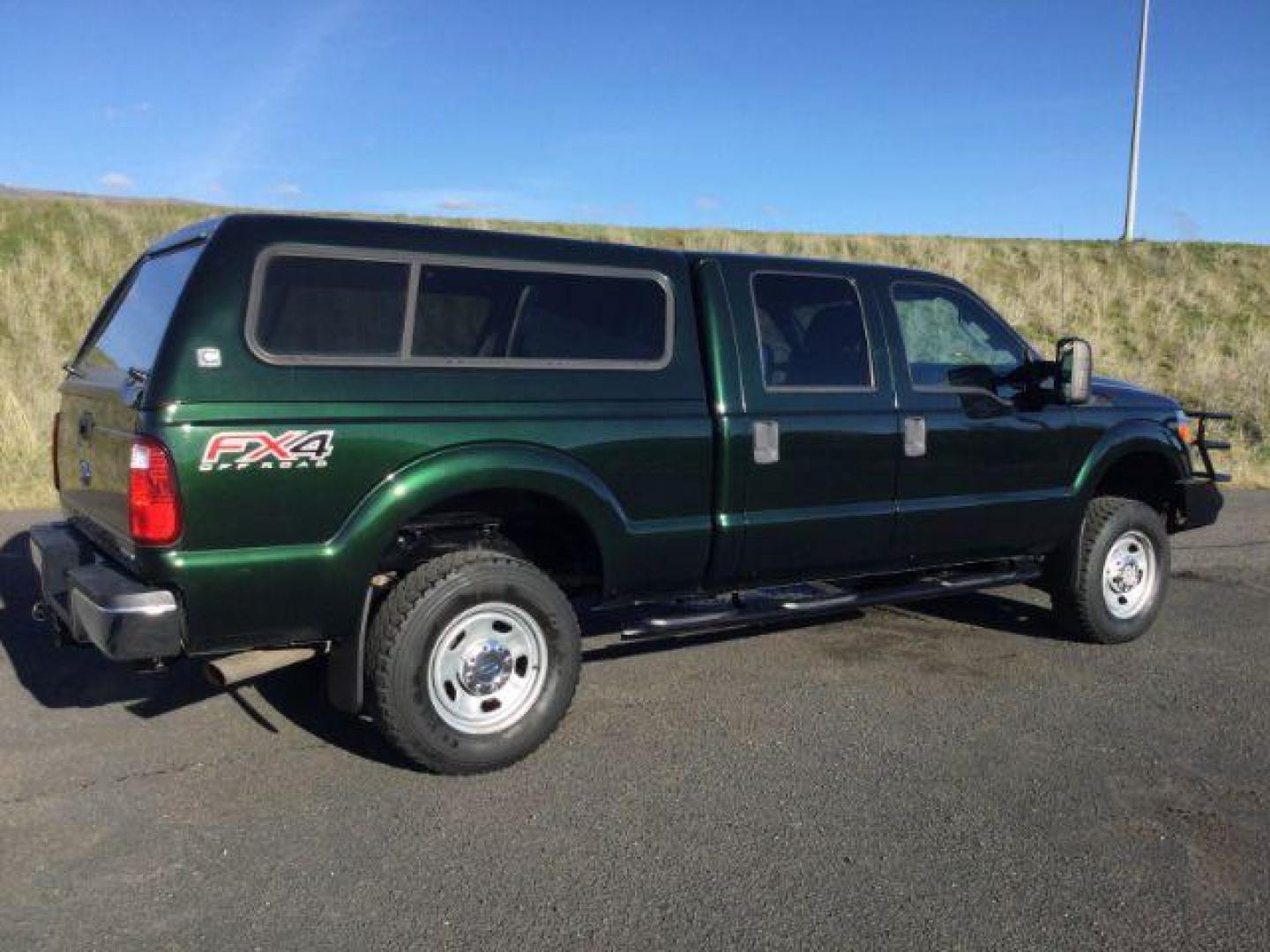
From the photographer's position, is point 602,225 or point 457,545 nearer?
point 457,545

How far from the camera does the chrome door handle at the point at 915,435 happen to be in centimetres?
502

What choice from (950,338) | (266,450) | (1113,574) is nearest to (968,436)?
(950,338)

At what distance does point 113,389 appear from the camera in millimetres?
3775

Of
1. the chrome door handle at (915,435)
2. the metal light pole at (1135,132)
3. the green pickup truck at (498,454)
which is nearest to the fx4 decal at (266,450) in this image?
the green pickup truck at (498,454)

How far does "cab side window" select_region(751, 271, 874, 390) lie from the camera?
4762 mm

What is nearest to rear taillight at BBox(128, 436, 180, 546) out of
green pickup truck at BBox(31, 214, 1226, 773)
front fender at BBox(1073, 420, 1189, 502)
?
green pickup truck at BBox(31, 214, 1226, 773)

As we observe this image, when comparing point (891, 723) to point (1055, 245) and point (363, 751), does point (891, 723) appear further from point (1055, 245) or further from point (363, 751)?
point (1055, 245)

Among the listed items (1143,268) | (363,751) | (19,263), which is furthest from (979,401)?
(1143,268)

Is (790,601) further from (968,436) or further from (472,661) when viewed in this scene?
(472,661)

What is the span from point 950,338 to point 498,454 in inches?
106

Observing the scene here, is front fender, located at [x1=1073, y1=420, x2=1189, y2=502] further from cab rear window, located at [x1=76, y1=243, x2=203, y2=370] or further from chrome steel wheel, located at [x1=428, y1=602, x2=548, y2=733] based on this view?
cab rear window, located at [x1=76, y1=243, x2=203, y2=370]

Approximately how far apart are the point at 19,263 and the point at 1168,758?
21491 mm

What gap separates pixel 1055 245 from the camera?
1190 inches

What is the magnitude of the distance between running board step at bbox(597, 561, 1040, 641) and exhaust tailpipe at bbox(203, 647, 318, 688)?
132 centimetres
